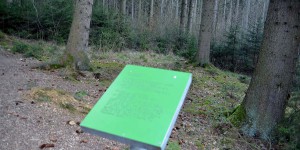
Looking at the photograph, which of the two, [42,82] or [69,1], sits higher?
[69,1]

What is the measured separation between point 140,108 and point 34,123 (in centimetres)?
262

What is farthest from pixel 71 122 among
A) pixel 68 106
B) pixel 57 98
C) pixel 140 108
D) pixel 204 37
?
pixel 204 37

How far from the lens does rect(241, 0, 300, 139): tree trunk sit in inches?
203

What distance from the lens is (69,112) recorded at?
5125mm

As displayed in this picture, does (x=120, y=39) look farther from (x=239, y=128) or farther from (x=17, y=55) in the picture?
(x=239, y=128)

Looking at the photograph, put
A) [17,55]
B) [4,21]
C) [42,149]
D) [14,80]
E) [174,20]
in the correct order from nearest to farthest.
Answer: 1. [42,149]
2. [14,80]
3. [17,55]
4. [4,21]
5. [174,20]

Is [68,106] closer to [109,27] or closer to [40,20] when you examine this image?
[40,20]

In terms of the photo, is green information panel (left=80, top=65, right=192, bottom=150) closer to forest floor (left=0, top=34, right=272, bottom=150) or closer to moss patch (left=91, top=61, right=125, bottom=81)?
forest floor (left=0, top=34, right=272, bottom=150)

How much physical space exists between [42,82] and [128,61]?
19.0 feet

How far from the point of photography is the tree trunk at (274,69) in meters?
5.15

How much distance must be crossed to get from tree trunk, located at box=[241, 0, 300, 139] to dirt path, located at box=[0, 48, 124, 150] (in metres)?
2.57

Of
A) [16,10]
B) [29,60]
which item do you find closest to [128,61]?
[29,60]

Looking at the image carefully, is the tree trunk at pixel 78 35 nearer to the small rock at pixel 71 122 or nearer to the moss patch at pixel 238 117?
the small rock at pixel 71 122

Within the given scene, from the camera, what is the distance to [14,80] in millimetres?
6391
